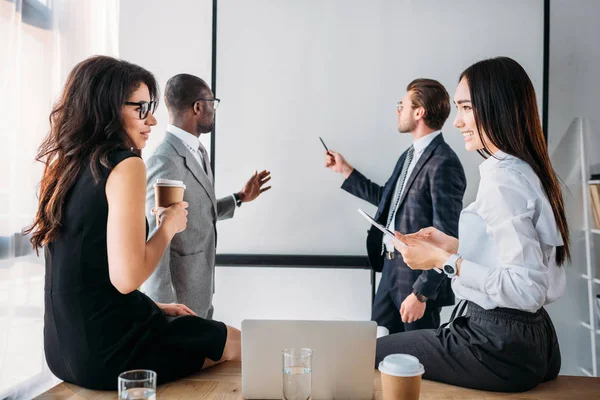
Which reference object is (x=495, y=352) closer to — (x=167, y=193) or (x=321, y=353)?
(x=321, y=353)

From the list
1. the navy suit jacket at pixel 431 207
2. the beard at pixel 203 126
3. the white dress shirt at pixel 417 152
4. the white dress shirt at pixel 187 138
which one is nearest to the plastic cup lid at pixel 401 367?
the navy suit jacket at pixel 431 207

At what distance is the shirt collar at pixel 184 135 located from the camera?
2803 mm

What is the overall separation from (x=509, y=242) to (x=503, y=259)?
5cm

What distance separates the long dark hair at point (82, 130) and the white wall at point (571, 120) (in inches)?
105

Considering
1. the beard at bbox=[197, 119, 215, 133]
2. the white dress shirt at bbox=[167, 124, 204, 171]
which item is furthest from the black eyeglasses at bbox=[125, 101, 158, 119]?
the beard at bbox=[197, 119, 215, 133]

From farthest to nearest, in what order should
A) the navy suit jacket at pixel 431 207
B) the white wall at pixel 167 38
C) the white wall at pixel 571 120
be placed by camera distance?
1. the white wall at pixel 167 38
2. the white wall at pixel 571 120
3. the navy suit jacket at pixel 431 207

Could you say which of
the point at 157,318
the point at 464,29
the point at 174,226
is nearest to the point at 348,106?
the point at 464,29

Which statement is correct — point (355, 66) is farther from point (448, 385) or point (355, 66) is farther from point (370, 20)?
point (448, 385)

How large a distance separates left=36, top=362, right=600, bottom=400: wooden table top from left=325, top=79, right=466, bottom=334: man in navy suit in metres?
1.04

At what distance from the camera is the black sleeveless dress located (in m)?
1.67

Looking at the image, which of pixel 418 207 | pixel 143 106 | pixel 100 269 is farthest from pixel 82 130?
pixel 418 207

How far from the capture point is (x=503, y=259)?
1.63 m

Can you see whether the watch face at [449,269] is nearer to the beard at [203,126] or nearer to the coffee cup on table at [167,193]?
the coffee cup on table at [167,193]

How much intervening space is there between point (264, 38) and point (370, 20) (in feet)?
2.20
